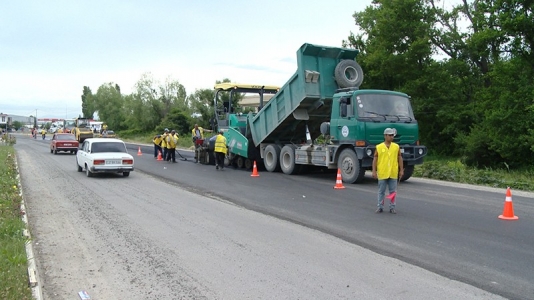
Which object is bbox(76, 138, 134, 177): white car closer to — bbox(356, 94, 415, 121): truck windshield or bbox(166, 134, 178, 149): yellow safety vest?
bbox(166, 134, 178, 149): yellow safety vest

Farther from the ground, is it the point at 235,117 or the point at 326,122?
the point at 235,117

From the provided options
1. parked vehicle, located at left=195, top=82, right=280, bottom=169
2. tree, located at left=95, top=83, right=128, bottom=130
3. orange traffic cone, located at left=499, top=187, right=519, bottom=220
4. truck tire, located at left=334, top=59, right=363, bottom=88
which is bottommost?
orange traffic cone, located at left=499, top=187, right=519, bottom=220

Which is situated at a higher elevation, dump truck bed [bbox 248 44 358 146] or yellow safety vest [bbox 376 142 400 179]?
dump truck bed [bbox 248 44 358 146]

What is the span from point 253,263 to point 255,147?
43.8 feet

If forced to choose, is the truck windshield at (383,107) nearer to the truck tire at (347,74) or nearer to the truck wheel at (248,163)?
the truck tire at (347,74)

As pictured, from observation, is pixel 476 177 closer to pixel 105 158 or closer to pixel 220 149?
pixel 220 149

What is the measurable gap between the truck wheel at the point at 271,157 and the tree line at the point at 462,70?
13.0 metres

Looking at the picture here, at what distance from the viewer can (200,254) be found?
6645 mm

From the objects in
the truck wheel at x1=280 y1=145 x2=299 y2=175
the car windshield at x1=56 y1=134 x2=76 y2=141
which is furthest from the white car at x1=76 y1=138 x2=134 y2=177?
the car windshield at x1=56 y1=134 x2=76 y2=141

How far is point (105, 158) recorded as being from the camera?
16234mm

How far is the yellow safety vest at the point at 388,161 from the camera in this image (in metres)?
9.33

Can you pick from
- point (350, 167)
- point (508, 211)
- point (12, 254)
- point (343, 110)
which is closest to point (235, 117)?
point (343, 110)

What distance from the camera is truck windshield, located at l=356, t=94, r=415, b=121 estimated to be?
552 inches

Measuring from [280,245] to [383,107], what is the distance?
26.9ft
